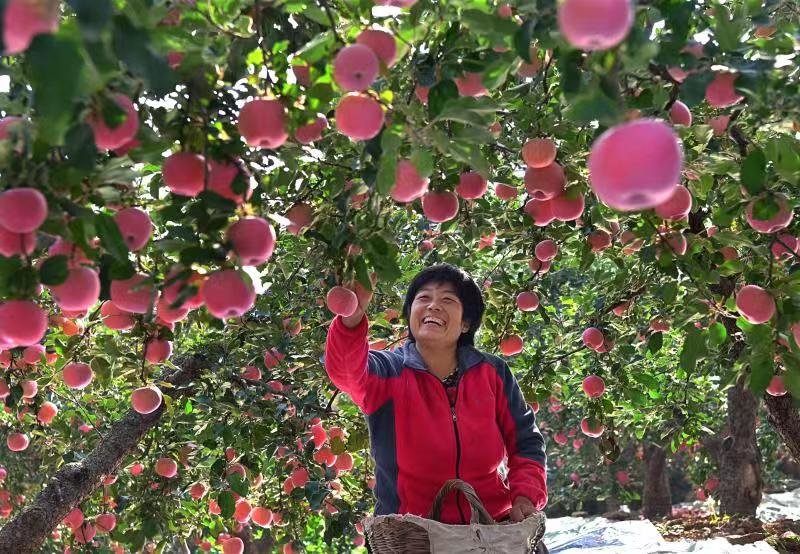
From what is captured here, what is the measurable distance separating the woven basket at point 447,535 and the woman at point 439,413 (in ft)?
0.60

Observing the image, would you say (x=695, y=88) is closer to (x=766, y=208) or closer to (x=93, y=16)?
(x=766, y=208)

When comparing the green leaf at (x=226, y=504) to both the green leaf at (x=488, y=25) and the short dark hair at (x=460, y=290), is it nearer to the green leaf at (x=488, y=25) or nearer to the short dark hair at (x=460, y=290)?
the short dark hair at (x=460, y=290)

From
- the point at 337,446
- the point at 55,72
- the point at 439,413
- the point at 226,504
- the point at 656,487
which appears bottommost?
the point at 656,487

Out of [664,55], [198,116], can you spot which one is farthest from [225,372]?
[664,55]

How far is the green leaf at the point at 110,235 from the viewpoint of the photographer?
53.2 inches

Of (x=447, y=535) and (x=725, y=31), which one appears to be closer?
(x=725, y=31)

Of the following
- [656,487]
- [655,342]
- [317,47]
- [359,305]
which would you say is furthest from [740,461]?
[317,47]

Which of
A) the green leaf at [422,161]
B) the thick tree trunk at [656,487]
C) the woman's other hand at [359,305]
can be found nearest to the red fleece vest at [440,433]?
the woman's other hand at [359,305]

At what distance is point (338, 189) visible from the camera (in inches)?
71.0

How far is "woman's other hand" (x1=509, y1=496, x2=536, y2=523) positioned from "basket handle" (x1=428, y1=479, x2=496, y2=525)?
0.14 m

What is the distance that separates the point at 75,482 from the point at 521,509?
2101 millimetres

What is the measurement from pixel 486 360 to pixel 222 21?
151 cm

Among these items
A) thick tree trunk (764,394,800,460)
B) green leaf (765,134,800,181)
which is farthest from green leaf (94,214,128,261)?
thick tree trunk (764,394,800,460)

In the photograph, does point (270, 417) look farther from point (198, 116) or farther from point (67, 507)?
point (198, 116)
